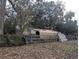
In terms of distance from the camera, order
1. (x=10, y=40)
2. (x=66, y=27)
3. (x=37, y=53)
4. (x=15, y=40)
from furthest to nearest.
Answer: (x=66, y=27), (x=15, y=40), (x=10, y=40), (x=37, y=53)

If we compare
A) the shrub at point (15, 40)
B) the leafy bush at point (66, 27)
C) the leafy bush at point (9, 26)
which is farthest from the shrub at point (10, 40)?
the leafy bush at point (66, 27)

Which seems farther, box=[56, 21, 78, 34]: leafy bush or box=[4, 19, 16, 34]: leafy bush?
box=[56, 21, 78, 34]: leafy bush

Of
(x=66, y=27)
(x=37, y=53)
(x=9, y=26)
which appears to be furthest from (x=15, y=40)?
(x=66, y=27)

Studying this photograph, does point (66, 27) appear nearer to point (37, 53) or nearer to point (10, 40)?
point (10, 40)

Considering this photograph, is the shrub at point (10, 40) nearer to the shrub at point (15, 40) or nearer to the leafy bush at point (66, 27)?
the shrub at point (15, 40)

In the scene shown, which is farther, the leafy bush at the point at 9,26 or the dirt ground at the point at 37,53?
the leafy bush at the point at 9,26

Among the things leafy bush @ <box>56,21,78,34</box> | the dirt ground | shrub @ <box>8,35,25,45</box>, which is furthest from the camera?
leafy bush @ <box>56,21,78,34</box>

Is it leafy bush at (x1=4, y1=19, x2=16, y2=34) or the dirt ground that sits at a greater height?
leafy bush at (x1=4, y1=19, x2=16, y2=34)

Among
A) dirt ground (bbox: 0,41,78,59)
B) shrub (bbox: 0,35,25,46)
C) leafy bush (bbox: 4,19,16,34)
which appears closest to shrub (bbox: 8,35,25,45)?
shrub (bbox: 0,35,25,46)

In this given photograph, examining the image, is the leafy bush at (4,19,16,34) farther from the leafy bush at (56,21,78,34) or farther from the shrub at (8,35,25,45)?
the leafy bush at (56,21,78,34)

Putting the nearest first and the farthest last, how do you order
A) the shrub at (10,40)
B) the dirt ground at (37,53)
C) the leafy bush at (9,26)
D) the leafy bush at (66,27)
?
1. the dirt ground at (37,53)
2. the shrub at (10,40)
3. the leafy bush at (9,26)
4. the leafy bush at (66,27)

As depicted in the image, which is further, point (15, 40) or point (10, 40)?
point (15, 40)

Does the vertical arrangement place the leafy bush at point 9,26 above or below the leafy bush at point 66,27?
above

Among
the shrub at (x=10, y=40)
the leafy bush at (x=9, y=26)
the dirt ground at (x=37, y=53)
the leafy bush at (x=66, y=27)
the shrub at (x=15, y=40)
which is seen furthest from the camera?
the leafy bush at (x=66, y=27)
